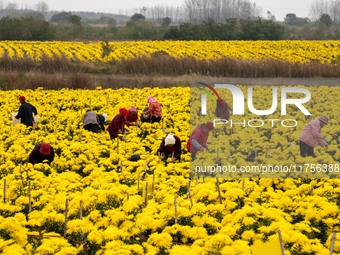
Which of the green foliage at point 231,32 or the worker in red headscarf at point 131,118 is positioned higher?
the green foliage at point 231,32

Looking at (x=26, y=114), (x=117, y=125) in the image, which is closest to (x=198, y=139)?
(x=117, y=125)

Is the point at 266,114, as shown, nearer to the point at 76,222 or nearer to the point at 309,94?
the point at 309,94

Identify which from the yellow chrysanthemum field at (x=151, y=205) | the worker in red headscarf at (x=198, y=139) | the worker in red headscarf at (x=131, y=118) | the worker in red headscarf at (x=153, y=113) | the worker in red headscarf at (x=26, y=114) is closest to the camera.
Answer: the yellow chrysanthemum field at (x=151, y=205)

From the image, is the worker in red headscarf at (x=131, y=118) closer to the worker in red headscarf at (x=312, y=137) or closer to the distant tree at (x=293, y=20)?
the worker in red headscarf at (x=312, y=137)

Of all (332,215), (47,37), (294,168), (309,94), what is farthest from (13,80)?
(47,37)

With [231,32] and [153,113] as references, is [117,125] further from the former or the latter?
[231,32]

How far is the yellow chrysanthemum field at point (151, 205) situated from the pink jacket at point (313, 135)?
16.1 inches

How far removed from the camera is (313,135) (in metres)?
9.23

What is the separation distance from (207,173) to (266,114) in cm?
618

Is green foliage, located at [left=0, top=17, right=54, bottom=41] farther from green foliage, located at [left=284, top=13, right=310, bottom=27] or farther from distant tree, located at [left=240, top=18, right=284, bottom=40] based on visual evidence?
green foliage, located at [left=284, top=13, right=310, bottom=27]

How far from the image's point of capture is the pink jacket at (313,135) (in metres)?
9.10

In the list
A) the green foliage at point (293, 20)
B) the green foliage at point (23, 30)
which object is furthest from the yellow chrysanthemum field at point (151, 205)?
the green foliage at point (293, 20)

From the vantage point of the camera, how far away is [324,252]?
14.8 ft

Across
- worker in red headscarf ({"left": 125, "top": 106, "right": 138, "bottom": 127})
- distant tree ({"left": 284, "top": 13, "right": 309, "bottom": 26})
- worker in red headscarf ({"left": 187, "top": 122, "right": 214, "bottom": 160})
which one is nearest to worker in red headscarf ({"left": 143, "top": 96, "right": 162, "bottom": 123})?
worker in red headscarf ({"left": 125, "top": 106, "right": 138, "bottom": 127})
